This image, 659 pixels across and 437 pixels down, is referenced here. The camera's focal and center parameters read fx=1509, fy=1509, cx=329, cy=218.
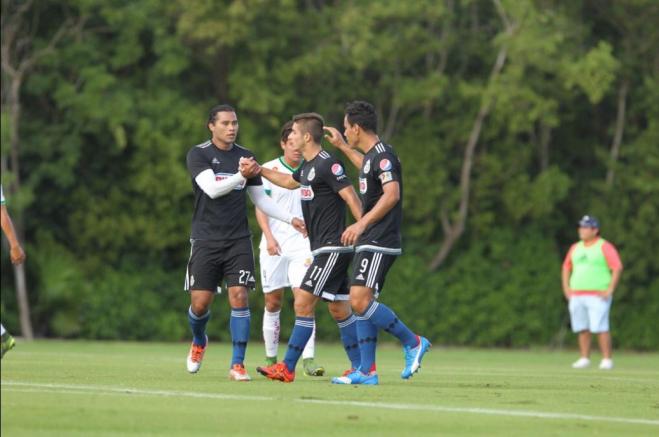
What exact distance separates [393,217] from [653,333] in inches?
781

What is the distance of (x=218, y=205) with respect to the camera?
1357 centimetres

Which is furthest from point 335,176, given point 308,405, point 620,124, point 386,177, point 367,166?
point 620,124

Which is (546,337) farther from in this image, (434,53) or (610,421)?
(610,421)

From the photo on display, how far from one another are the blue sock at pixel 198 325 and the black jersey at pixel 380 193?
1876 mm

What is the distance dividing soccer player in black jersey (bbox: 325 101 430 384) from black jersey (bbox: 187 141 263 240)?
1.25 metres

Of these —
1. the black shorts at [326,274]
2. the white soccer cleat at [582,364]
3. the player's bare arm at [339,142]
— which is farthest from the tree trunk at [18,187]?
the black shorts at [326,274]

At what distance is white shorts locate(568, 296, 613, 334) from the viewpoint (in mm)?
22016

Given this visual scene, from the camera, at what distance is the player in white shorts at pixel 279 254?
15883 mm

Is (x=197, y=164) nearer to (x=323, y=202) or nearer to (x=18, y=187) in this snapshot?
A: (x=323, y=202)

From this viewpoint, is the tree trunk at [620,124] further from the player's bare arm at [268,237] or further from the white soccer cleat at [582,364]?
the player's bare arm at [268,237]

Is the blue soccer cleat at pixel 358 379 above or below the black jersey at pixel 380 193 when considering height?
below

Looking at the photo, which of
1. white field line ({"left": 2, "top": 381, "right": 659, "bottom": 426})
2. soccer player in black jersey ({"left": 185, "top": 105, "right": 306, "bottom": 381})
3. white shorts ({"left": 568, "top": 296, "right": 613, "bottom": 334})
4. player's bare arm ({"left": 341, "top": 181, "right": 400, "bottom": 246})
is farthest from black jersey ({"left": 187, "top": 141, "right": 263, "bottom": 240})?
white shorts ({"left": 568, "top": 296, "right": 613, "bottom": 334})

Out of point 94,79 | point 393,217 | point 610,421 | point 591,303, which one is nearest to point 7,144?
point 94,79

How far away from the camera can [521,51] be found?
29.9m
